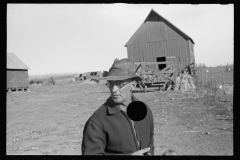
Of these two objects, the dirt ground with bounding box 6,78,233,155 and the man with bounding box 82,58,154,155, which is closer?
the man with bounding box 82,58,154,155

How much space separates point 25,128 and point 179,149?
20.3 ft

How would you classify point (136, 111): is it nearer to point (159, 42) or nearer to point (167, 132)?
point (167, 132)

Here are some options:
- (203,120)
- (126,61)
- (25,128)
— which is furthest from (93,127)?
(25,128)

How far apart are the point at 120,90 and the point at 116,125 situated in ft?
1.05

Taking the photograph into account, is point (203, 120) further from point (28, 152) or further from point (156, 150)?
point (28, 152)

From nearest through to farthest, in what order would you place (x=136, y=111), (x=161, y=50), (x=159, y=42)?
(x=136, y=111), (x=159, y=42), (x=161, y=50)

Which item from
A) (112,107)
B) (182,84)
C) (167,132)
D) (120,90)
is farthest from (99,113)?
(182,84)

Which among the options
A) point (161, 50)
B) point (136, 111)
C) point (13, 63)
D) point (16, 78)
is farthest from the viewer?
point (13, 63)

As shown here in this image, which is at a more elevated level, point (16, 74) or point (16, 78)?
point (16, 74)

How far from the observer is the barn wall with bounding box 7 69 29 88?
27.5 metres

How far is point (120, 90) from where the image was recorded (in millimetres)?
1912

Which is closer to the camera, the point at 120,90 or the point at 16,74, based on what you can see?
the point at 120,90

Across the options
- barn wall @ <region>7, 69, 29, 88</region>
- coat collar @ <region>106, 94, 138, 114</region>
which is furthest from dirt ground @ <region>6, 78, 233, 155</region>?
barn wall @ <region>7, 69, 29, 88</region>

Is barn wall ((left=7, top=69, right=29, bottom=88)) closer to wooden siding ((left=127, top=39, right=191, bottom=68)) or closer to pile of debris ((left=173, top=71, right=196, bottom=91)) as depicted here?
wooden siding ((left=127, top=39, right=191, bottom=68))
